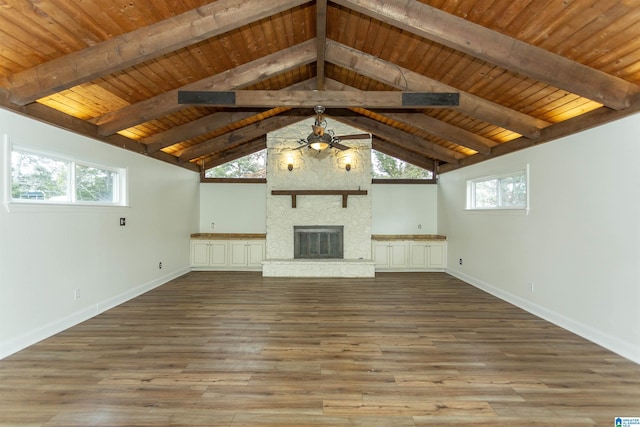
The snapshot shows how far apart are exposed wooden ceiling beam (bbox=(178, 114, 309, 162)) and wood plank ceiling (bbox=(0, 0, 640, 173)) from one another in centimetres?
130

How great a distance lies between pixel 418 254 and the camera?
7.97 metres

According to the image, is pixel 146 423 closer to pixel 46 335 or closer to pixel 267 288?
pixel 46 335

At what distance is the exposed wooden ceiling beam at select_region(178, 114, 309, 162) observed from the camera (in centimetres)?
726

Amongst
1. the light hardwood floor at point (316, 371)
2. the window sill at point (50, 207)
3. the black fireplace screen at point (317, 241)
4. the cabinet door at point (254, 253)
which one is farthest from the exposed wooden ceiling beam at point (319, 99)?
the cabinet door at point (254, 253)

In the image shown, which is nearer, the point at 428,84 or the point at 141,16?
the point at 141,16

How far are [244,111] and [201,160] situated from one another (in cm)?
289

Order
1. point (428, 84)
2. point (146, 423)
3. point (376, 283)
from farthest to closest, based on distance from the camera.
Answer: point (376, 283) < point (428, 84) < point (146, 423)

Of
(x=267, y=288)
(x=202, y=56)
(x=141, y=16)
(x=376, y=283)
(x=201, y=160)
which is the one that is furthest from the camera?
(x=201, y=160)

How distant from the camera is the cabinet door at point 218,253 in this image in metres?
7.97

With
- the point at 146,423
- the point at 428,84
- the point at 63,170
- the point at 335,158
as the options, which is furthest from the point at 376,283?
the point at 63,170

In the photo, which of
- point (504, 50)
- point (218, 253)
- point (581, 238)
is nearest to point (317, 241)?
point (218, 253)

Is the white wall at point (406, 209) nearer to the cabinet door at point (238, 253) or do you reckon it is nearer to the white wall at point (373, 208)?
the white wall at point (373, 208)

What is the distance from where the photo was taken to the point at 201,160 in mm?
8469

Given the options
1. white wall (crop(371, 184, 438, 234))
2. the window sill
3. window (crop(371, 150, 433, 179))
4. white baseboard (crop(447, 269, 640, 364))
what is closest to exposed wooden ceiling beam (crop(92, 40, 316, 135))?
the window sill
